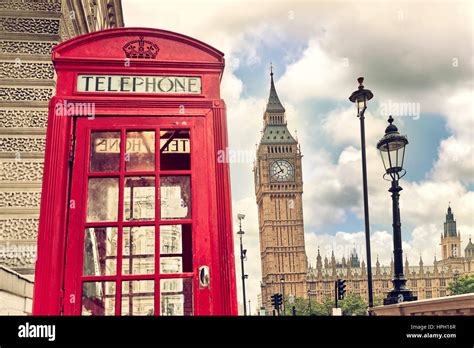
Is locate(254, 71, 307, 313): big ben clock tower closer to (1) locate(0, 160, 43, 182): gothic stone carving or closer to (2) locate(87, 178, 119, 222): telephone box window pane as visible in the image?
(1) locate(0, 160, 43, 182): gothic stone carving

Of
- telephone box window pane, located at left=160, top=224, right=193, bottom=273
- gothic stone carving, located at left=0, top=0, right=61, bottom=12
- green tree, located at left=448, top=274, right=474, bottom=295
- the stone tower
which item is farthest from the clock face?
telephone box window pane, located at left=160, top=224, right=193, bottom=273

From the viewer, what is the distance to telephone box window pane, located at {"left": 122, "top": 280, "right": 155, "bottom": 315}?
351cm

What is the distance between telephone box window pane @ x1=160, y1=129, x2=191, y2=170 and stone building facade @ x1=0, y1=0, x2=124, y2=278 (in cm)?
367

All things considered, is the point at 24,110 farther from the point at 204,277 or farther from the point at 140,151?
the point at 204,277

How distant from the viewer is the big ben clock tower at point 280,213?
350 ft

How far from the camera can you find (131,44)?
12.8 ft

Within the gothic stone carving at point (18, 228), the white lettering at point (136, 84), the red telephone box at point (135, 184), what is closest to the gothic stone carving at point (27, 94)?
the gothic stone carving at point (18, 228)

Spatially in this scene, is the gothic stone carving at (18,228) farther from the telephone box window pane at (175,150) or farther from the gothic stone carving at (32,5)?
the telephone box window pane at (175,150)

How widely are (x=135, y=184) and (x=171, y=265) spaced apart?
611mm

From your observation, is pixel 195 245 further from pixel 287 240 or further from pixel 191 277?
pixel 287 240

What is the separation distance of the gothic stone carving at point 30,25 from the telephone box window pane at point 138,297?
5.14 metres

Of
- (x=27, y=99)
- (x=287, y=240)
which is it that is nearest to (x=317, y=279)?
(x=287, y=240)
